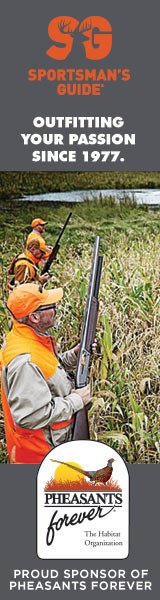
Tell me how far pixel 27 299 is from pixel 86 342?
331 millimetres

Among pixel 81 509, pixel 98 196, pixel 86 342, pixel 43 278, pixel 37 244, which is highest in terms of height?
pixel 98 196

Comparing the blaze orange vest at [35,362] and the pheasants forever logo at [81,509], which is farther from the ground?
the blaze orange vest at [35,362]

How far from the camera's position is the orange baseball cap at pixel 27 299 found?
4.75 meters

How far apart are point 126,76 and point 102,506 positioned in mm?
1862

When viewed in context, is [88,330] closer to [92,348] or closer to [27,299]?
[92,348]

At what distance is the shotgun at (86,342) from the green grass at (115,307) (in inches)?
1.3

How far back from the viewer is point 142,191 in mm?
4895

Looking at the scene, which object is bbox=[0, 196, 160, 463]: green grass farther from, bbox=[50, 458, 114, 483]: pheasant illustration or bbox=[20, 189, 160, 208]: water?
bbox=[50, 458, 114, 483]: pheasant illustration

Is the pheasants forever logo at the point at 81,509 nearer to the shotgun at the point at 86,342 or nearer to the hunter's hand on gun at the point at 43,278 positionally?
the shotgun at the point at 86,342

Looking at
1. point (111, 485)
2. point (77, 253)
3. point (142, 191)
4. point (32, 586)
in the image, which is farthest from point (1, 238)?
point (32, 586)

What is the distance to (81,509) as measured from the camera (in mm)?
4738

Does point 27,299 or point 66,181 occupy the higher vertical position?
point 66,181

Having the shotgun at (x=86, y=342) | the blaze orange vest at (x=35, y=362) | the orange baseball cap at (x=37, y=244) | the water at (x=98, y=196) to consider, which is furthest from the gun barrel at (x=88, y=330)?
the water at (x=98, y=196)

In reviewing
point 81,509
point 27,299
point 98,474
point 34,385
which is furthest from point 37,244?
point 81,509
